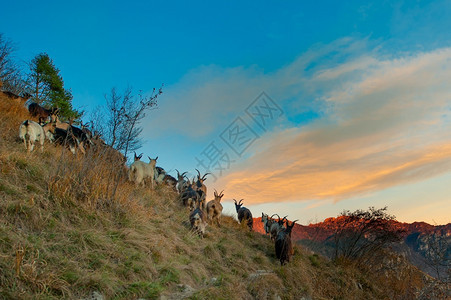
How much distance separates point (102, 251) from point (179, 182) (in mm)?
11285

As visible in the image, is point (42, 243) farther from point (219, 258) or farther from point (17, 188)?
point (219, 258)

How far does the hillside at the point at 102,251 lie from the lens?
423cm

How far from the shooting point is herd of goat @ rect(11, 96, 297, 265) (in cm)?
960

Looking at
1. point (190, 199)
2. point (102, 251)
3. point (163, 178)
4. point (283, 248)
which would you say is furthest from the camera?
point (163, 178)

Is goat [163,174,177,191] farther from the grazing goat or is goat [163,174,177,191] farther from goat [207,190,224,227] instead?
goat [207,190,224,227]

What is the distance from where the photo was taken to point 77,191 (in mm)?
6543

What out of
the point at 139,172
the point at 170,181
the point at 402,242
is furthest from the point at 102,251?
the point at 402,242

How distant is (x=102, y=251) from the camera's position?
5207 millimetres

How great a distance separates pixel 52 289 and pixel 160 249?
2631 millimetres

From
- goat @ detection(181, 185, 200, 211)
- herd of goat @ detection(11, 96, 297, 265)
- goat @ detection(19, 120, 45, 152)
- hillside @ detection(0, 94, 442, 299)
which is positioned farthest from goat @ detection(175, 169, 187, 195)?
goat @ detection(19, 120, 45, 152)

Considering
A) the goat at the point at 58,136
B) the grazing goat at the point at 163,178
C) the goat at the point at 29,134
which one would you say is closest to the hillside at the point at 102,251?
the goat at the point at 29,134

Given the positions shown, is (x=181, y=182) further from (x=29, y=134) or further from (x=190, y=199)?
(x=29, y=134)

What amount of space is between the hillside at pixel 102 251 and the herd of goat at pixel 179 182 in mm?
456

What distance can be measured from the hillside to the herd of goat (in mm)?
456
